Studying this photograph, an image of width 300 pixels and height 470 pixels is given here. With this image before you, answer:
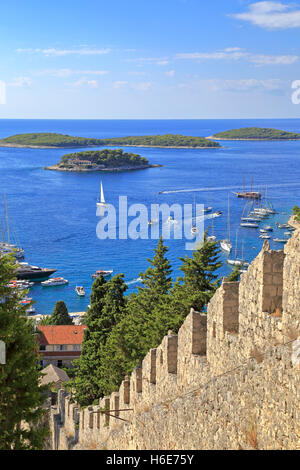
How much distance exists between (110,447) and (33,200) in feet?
363

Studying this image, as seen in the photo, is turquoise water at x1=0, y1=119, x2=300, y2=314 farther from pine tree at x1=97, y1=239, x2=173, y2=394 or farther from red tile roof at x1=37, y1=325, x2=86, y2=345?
pine tree at x1=97, y1=239, x2=173, y2=394

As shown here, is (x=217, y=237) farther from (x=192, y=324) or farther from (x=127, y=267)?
(x=192, y=324)

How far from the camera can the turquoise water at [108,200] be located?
244 ft

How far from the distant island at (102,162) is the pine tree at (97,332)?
13760 cm

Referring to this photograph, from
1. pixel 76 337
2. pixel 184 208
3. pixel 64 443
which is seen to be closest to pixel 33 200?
pixel 184 208

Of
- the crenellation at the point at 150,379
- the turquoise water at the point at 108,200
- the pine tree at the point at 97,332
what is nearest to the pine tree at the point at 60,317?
the turquoise water at the point at 108,200

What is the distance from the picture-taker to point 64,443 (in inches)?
760

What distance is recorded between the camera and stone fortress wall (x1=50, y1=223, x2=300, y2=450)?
6953 mm

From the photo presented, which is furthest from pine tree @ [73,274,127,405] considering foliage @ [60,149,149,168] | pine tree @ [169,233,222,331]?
foliage @ [60,149,149,168]

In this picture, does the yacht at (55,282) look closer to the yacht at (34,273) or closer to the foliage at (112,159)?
the yacht at (34,273)

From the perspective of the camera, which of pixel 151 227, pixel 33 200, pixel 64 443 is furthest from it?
pixel 33 200

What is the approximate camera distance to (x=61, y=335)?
46875mm

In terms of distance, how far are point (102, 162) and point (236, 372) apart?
548 feet

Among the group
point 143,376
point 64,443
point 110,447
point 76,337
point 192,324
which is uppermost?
point 192,324
